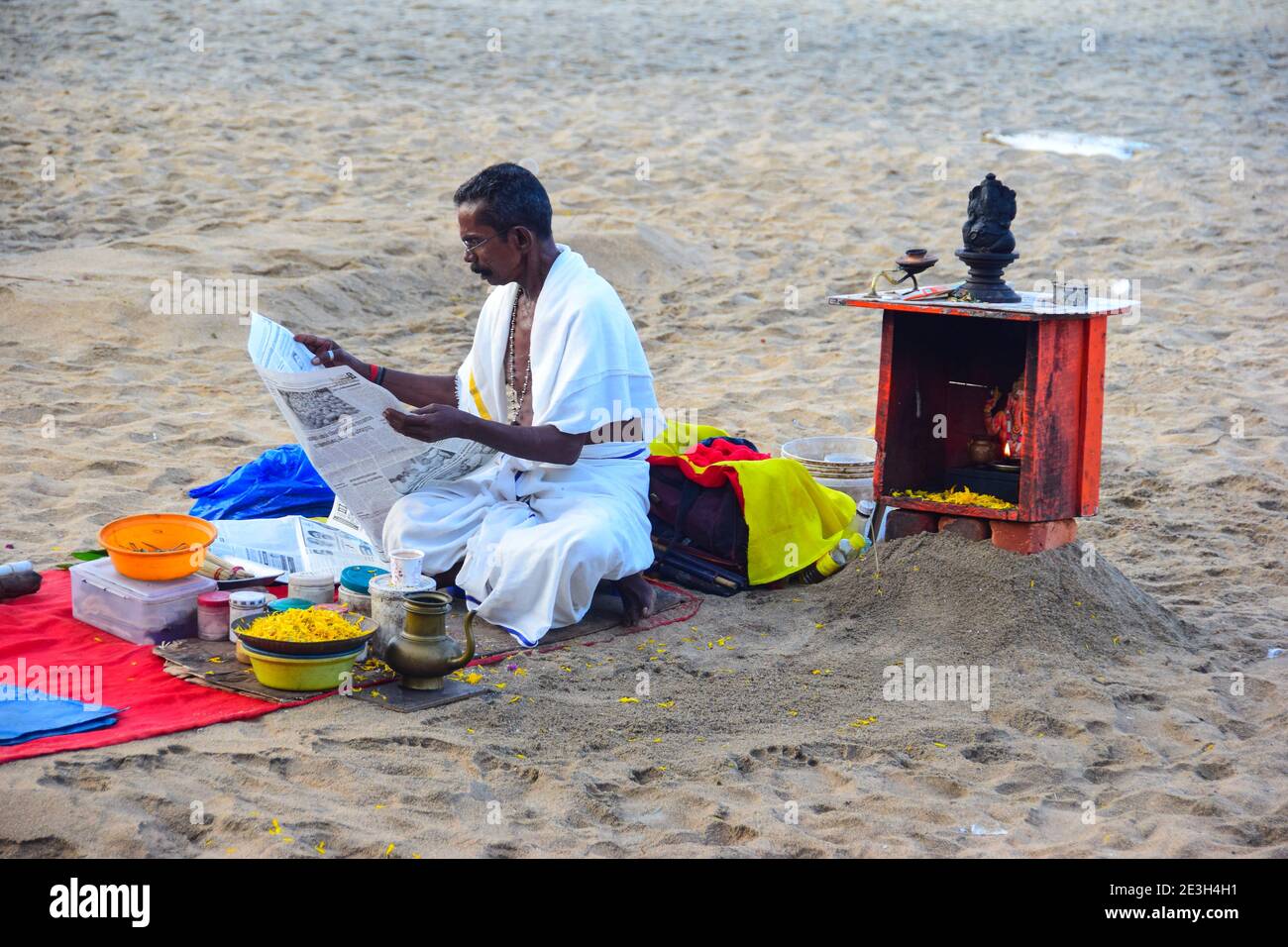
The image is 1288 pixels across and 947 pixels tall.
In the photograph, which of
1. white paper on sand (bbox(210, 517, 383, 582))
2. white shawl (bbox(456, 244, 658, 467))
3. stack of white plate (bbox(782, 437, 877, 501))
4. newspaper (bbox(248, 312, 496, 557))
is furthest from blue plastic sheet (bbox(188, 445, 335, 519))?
stack of white plate (bbox(782, 437, 877, 501))

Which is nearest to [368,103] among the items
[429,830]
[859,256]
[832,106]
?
[832,106]

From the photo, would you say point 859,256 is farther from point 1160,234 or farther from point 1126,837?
point 1126,837

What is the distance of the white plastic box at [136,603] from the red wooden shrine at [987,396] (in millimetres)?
2181

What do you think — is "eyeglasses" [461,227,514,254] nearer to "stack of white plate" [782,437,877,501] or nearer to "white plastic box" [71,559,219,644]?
"white plastic box" [71,559,219,644]

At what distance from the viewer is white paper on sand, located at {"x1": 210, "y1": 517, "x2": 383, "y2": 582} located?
4.69 m

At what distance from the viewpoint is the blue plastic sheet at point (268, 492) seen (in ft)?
17.1

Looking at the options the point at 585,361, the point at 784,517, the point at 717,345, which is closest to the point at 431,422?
the point at 585,361

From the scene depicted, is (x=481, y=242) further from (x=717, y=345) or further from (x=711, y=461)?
(x=717, y=345)

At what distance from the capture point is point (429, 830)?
302 cm

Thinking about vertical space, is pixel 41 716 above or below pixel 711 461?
below

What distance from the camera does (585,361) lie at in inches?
169

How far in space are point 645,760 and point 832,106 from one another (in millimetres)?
9912

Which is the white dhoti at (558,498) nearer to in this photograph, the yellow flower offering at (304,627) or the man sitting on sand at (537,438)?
the man sitting on sand at (537,438)

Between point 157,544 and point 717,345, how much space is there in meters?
4.45
